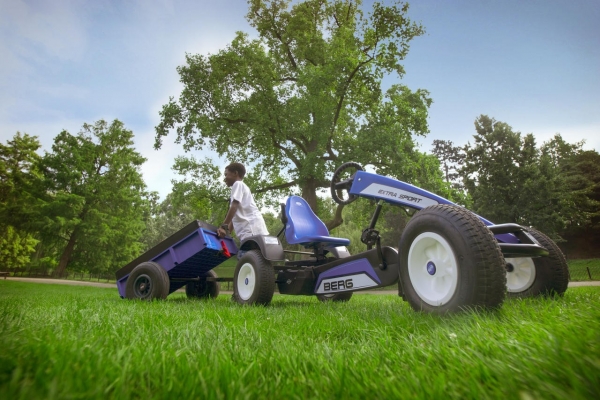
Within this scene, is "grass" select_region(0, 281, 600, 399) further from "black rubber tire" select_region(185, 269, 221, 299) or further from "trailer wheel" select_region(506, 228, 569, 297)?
"black rubber tire" select_region(185, 269, 221, 299)

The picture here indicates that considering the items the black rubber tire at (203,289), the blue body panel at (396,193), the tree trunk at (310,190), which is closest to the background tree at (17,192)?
the tree trunk at (310,190)

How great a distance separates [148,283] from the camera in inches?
212

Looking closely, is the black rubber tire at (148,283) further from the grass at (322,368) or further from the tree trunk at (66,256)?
the tree trunk at (66,256)

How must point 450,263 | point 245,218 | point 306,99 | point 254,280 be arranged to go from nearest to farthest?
point 450,263 < point 254,280 < point 245,218 < point 306,99

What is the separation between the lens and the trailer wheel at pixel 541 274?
337 centimetres

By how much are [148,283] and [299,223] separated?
8.71ft

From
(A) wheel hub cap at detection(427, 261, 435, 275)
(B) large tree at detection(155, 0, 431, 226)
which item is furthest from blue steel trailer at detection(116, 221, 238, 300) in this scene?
(B) large tree at detection(155, 0, 431, 226)

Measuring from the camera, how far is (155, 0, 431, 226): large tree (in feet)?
50.9

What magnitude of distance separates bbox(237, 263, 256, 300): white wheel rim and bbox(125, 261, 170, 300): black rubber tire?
1.23 m

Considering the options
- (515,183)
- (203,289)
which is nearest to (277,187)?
(203,289)

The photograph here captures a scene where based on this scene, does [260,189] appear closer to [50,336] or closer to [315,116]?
[315,116]

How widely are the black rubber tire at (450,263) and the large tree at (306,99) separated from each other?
13.1 m

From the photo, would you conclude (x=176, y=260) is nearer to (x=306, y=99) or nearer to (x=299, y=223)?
(x=299, y=223)

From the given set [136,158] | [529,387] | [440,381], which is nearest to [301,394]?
[440,381]
